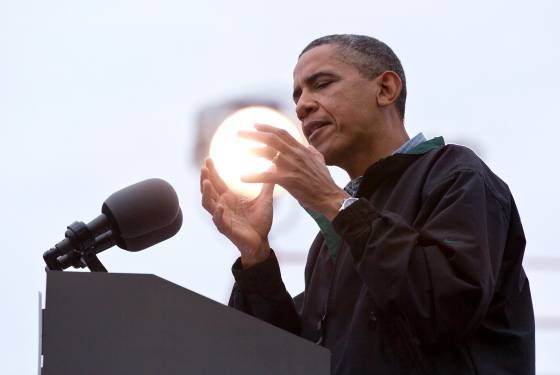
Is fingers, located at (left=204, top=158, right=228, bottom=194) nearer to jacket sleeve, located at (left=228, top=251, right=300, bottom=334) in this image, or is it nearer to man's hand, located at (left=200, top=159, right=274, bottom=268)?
man's hand, located at (left=200, top=159, right=274, bottom=268)

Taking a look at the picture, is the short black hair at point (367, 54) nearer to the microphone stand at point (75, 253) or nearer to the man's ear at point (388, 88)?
the man's ear at point (388, 88)

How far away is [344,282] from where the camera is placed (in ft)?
6.56

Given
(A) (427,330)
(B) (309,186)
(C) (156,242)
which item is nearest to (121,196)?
(C) (156,242)

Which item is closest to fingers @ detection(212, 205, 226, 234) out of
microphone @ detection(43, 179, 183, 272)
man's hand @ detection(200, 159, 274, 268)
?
man's hand @ detection(200, 159, 274, 268)

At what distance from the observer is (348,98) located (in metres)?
2.35

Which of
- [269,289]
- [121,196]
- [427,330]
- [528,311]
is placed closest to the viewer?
[427,330]

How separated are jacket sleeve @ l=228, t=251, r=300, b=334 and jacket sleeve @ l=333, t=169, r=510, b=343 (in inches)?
17.4

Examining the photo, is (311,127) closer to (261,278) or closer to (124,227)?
(261,278)

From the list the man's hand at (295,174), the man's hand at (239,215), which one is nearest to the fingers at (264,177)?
the man's hand at (295,174)

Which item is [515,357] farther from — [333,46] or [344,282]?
[333,46]

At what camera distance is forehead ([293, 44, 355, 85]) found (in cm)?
240

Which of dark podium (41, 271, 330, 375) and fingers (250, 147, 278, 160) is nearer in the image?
dark podium (41, 271, 330, 375)

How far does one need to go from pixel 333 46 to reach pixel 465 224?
81cm

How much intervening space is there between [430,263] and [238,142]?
533 mm
